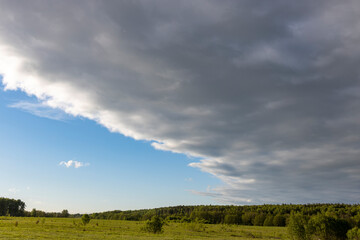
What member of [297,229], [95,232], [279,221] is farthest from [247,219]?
[95,232]

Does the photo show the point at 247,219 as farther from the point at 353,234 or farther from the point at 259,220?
the point at 353,234

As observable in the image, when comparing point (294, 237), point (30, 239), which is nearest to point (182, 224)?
point (294, 237)

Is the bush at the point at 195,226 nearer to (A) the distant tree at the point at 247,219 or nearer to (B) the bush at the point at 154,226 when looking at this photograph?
(B) the bush at the point at 154,226

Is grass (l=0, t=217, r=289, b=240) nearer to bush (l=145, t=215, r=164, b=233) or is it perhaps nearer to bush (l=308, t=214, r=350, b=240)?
bush (l=145, t=215, r=164, b=233)

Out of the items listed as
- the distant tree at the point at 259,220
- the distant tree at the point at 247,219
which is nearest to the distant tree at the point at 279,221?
the distant tree at the point at 259,220

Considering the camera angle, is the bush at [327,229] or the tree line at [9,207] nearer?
the bush at [327,229]

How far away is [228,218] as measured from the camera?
171125mm

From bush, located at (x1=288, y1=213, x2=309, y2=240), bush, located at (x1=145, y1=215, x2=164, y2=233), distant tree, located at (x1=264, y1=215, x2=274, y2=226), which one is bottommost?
distant tree, located at (x1=264, y1=215, x2=274, y2=226)

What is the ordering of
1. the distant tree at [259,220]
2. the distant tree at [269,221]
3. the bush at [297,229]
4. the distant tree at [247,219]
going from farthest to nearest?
the distant tree at [247,219] → the distant tree at [259,220] → the distant tree at [269,221] → the bush at [297,229]

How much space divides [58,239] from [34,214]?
564 ft

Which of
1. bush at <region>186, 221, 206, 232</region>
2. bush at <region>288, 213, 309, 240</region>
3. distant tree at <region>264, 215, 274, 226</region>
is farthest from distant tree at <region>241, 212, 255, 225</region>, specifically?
bush at <region>288, 213, 309, 240</region>

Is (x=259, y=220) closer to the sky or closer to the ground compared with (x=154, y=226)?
closer to the ground

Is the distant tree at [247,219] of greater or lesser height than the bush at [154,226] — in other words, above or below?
below

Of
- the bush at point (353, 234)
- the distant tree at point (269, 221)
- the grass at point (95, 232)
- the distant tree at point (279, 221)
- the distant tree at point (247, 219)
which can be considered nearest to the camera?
the grass at point (95, 232)
